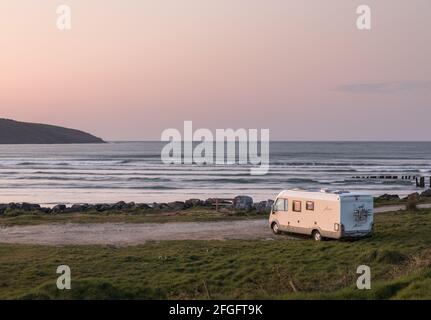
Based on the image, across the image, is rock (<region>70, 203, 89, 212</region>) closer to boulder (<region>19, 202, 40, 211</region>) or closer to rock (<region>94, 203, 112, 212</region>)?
rock (<region>94, 203, 112, 212</region>)

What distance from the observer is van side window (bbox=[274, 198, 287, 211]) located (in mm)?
24094

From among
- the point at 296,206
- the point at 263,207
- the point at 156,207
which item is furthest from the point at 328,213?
the point at 156,207

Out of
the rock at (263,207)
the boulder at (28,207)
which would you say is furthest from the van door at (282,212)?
the boulder at (28,207)

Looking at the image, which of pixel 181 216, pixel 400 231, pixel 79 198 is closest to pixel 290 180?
pixel 79 198

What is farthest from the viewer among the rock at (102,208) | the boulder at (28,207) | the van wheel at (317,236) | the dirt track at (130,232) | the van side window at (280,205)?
the rock at (102,208)

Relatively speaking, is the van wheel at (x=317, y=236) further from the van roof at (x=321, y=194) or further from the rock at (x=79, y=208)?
the rock at (x=79, y=208)

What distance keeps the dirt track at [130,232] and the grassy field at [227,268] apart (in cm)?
159

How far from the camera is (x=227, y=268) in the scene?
58.2 feet

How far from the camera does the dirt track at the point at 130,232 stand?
2428cm

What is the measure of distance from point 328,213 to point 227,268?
5809 mm

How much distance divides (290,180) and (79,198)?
81.2ft
